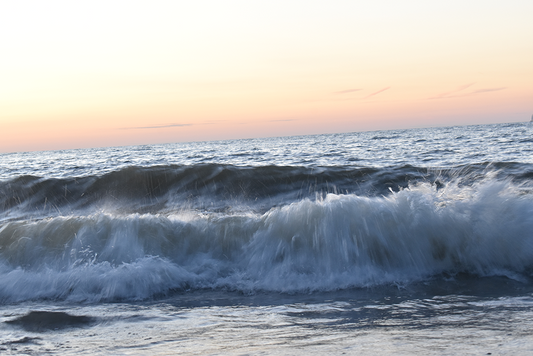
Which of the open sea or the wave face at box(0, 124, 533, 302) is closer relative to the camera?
the open sea

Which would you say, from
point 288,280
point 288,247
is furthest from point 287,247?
point 288,280

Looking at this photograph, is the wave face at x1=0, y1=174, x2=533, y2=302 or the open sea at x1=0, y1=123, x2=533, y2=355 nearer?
the open sea at x1=0, y1=123, x2=533, y2=355

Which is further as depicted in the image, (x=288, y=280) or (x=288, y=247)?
(x=288, y=247)

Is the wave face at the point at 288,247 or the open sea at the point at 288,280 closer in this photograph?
the open sea at the point at 288,280

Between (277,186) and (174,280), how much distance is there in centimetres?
489

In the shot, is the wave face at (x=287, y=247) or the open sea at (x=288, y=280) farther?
the wave face at (x=287, y=247)

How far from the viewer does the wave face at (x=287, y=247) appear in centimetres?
381

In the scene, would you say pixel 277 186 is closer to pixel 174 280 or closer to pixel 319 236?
pixel 319 236

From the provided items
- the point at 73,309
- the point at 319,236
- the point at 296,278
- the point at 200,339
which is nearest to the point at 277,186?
the point at 319,236

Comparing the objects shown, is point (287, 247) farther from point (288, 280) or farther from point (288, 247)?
point (288, 280)

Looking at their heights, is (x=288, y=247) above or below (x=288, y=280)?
above

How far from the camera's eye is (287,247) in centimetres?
425

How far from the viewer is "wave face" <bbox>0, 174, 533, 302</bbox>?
3.81 m

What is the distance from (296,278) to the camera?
12.4ft
